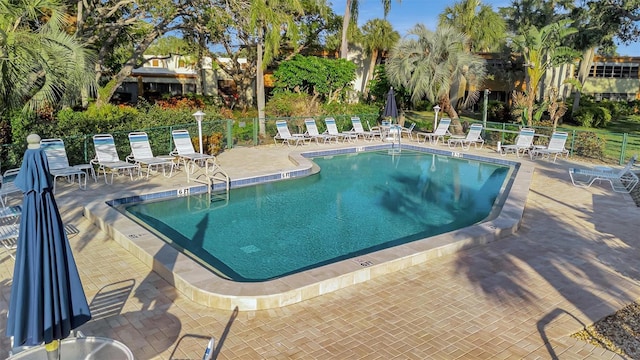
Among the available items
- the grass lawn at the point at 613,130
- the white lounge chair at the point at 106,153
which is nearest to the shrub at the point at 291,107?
the grass lawn at the point at 613,130

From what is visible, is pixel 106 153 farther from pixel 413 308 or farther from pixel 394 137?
pixel 394 137

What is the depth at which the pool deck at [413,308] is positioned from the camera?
449 cm

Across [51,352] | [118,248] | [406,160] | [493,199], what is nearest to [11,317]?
[51,352]

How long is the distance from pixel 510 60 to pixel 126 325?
33.2 m

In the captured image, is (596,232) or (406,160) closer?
(596,232)

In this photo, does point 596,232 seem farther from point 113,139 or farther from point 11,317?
point 113,139

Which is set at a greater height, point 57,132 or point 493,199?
point 57,132

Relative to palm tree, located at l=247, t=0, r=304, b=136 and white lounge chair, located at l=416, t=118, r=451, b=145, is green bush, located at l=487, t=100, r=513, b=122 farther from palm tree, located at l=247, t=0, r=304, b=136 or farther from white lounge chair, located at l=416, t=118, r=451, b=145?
palm tree, located at l=247, t=0, r=304, b=136

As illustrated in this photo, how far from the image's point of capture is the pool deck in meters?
4.49

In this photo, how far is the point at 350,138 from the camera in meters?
20.1

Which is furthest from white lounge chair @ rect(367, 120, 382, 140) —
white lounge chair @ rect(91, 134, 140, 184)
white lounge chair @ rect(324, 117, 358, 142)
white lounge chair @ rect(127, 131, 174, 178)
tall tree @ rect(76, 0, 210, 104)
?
white lounge chair @ rect(91, 134, 140, 184)

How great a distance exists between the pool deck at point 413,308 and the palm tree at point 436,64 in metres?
13.5

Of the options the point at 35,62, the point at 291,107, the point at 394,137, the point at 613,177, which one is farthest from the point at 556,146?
the point at 35,62

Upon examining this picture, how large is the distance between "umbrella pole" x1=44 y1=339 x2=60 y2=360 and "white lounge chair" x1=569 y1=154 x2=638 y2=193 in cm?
1180
